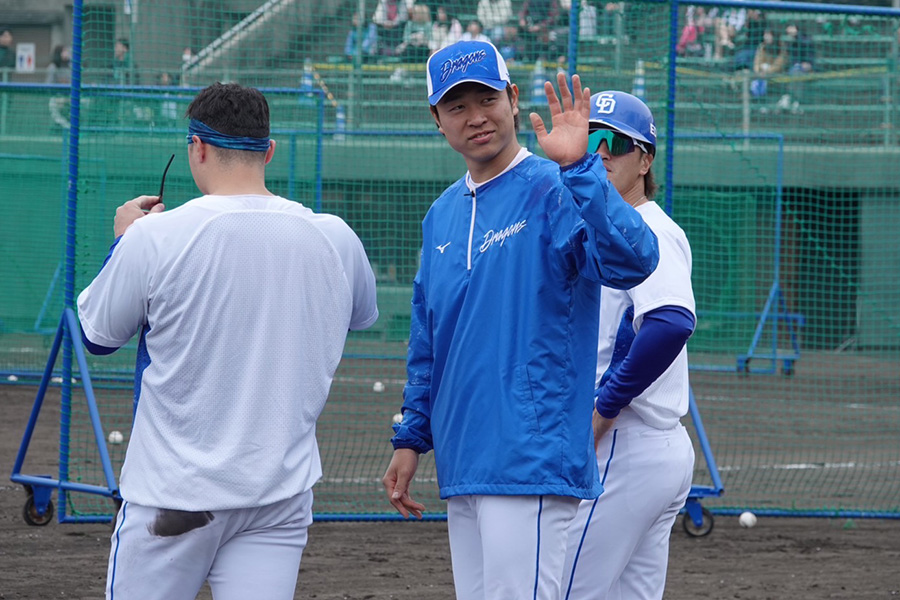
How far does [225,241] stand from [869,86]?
591 inches

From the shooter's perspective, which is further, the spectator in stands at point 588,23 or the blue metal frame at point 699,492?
the spectator in stands at point 588,23

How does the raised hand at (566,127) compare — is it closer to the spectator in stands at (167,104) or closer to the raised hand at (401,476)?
the raised hand at (401,476)

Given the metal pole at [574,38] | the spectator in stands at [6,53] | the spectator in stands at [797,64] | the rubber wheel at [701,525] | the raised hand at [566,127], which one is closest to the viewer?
the raised hand at [566,127]

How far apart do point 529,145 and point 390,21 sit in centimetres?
202

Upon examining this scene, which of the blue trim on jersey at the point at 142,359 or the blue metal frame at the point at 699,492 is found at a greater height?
the blue trim on jersey at the point at 142,359

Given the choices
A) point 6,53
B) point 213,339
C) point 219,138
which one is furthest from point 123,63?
point 6,53

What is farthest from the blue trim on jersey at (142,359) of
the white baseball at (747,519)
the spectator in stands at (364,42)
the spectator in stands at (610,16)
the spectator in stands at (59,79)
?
the spectator in stands at (59,79)

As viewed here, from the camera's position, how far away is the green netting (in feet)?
29.9

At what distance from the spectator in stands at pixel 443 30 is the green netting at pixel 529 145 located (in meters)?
0.06

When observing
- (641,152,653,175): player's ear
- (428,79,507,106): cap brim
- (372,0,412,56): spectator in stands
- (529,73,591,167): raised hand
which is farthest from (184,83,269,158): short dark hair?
(372,0,412,56): spectator in stands

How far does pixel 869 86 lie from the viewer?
16.3 meters

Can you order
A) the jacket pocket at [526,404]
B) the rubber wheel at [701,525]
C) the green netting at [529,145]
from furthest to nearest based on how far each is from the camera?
the green netting at [529,145]
the rubber wheel at [701,525]
the jacket pocket at [526,404]

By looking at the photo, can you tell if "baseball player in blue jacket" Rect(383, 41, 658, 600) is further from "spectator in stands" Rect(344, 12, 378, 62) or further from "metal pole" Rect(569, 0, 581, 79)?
"spectator in stands" Rect(344, 12, 378, 62)

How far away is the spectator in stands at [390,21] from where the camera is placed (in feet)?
36.9
